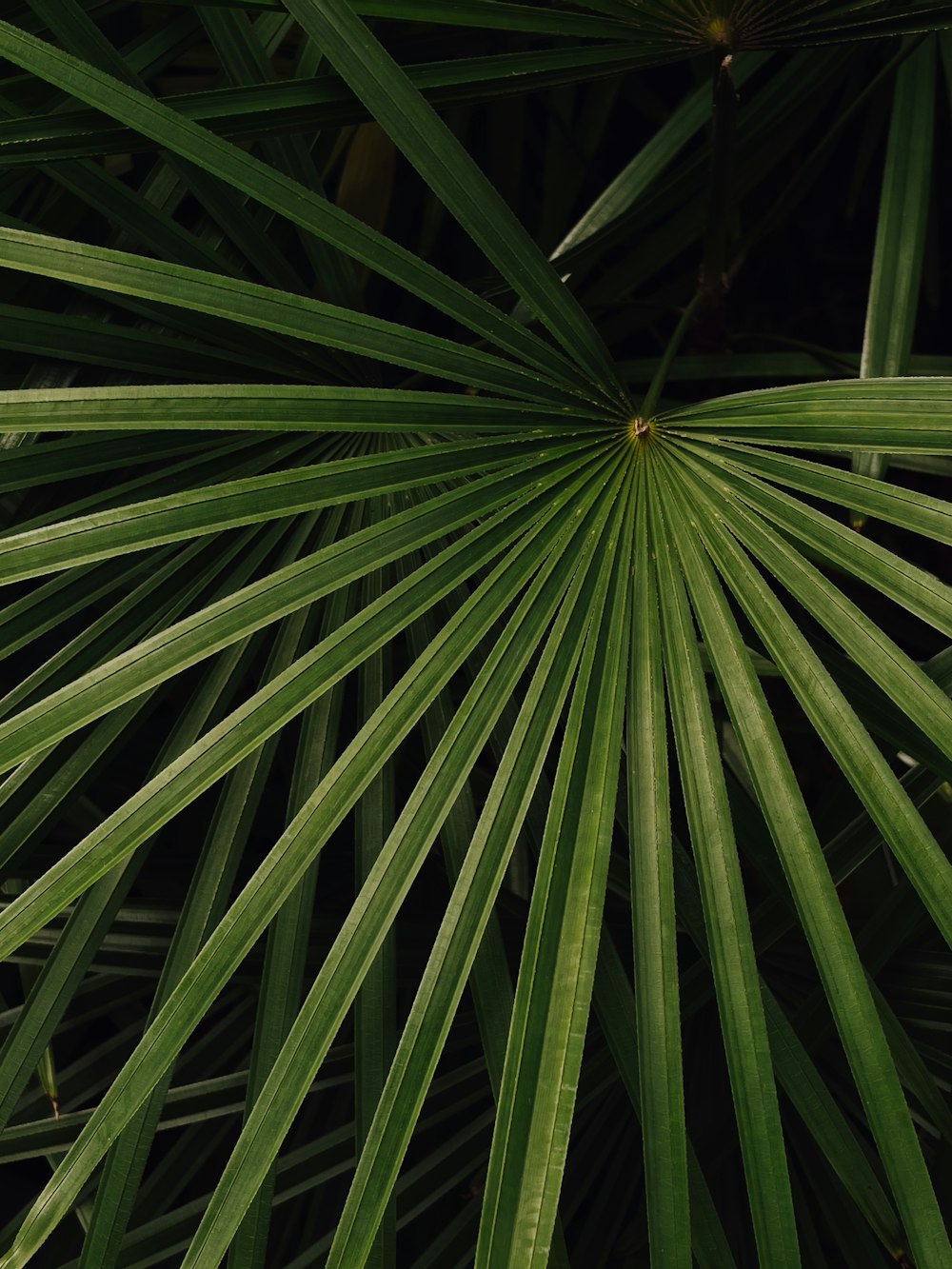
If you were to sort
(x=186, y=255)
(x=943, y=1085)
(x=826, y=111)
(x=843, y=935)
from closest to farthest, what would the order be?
(x=843, y=935)
(x=186, y=255)
(x=943, y=1085)
(x=826, y=111)

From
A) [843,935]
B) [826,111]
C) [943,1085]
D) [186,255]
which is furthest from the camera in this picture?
[826,111]

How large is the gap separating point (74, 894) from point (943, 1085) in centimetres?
70

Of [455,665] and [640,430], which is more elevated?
[640,430]

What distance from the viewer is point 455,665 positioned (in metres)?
0.51

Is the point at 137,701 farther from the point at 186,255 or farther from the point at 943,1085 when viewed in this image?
the point at 943,1085

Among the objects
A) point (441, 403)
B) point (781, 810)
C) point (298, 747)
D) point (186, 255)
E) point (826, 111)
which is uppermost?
point (826, 111)

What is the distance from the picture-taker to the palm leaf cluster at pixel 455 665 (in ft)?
1.46

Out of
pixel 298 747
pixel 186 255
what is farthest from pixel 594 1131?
pixel 186 255

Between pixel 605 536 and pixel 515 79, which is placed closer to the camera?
pixel 605 536

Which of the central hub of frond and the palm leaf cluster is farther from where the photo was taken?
the central hub of frond

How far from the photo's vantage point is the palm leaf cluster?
0.44 m

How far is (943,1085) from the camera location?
83 centimetres

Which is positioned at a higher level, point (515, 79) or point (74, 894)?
point (515, 79)

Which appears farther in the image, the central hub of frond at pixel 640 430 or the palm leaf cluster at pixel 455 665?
the central hub of frond at pixel 640 430
